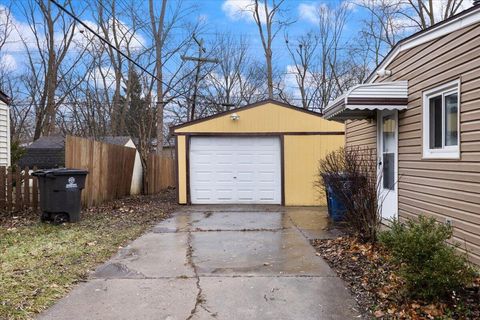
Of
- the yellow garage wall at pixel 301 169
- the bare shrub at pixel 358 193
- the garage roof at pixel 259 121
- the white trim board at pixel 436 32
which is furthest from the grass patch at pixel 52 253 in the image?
the white trim board at pixel 436 32

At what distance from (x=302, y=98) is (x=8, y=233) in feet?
79.6

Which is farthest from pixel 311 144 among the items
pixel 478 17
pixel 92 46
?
pixel 92 46

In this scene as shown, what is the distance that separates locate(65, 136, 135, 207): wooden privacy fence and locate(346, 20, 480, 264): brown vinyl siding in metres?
7.22

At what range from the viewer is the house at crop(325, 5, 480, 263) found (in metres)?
5.20

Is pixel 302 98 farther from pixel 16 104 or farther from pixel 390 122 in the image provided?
pixel 390 122

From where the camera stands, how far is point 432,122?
6.45 metres

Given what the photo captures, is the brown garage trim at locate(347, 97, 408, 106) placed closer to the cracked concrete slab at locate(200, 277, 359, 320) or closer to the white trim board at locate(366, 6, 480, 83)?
the white trim board at locate(366, 6, 480, 83)

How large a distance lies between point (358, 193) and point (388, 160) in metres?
2.06

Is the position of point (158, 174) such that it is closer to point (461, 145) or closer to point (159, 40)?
point (159, 40)

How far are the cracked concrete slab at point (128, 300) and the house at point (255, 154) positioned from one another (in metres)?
8.26

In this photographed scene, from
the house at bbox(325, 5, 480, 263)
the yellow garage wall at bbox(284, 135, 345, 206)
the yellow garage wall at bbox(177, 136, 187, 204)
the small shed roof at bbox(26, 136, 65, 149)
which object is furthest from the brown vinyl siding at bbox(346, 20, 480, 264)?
the small shed roof at bbox(26, 136, 65, 149)

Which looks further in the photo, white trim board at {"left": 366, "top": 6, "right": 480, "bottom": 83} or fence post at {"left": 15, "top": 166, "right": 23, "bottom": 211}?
fence post at {"left": 15, "top": 166, "right": 23, "bottom": 211}

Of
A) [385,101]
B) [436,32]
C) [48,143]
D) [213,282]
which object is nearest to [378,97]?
[385,101]

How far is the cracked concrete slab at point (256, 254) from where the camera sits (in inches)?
214
